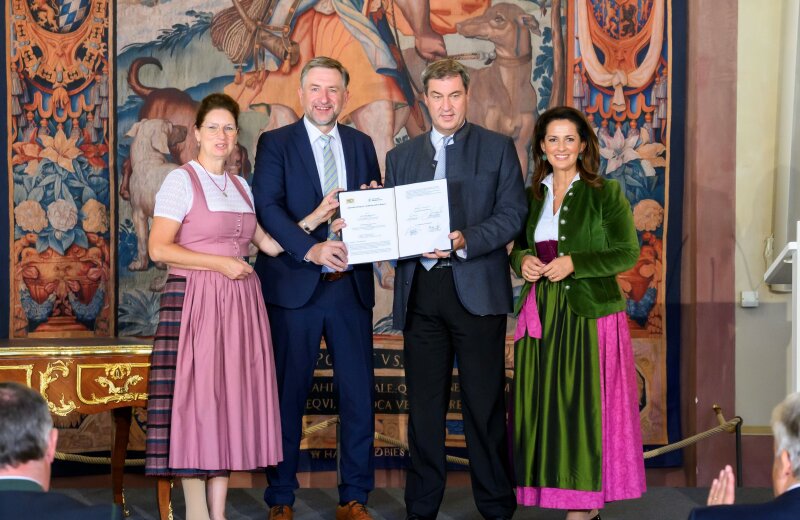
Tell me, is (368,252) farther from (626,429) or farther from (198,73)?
(198,73)

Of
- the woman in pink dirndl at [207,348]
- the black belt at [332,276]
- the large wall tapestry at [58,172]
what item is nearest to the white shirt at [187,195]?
the woman in pink dirndl at [207,348]

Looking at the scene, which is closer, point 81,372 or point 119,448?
point 81,372

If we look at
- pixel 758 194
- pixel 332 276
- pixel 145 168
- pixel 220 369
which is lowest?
pixel 220 369

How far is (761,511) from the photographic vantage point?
220 cm

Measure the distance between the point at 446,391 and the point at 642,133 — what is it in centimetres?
234

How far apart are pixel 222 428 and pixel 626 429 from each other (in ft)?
5.49

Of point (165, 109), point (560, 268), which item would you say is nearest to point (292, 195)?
point (560, 268)

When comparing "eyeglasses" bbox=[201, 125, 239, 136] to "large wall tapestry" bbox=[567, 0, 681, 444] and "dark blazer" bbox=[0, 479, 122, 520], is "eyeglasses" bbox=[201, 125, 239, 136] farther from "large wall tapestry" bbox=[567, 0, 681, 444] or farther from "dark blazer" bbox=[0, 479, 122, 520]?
"dark blazer" bbox=[0, 479, 122, 520]

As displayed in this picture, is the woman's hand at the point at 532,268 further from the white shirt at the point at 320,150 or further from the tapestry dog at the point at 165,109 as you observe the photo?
the tapestry dog at the point at 165,109

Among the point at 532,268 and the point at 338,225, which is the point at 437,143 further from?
the point at 532,268

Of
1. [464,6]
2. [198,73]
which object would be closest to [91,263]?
[198,73]

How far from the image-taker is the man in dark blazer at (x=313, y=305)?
478 cm

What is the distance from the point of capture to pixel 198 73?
633 cm

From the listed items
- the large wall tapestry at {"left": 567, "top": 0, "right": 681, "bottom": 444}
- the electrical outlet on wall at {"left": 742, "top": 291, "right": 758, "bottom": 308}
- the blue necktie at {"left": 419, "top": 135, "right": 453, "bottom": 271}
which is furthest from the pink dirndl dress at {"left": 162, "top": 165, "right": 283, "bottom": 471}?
the electrical outlet on wall at {"left": 742, "top": 291, "right": 758, "bottom": 308}
